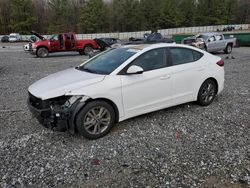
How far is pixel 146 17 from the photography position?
74375 mm

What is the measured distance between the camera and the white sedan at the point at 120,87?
362cm

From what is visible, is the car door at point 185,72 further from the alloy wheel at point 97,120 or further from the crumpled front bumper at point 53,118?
the crumpled front bumper at point 53,118

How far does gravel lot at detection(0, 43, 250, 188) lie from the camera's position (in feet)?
9.56

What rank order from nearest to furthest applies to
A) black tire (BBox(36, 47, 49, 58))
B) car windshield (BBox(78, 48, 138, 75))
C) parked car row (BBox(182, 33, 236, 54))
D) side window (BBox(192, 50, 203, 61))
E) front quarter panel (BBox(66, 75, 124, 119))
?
front quarter panel (BBox(66, 75, 124, 119)) < car windshield (BBox(78, 48, 138, 75)) < side window (BBox(192, 50, 203, 61)) < parked car row (BBox(182, 33, 236, 54)) < black tire (BBox(36, 47, 49, 58))

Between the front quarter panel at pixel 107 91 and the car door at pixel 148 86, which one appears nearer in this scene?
the front quarter panel at pixel 107 91

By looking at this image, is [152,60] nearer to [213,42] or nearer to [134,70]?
[134,70]

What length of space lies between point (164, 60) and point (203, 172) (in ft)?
7.40

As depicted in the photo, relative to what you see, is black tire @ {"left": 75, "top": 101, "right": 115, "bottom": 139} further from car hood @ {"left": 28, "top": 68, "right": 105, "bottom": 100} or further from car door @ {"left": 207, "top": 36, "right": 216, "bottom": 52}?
car door @ {"left": 207, "top": 36, "right": 216, "bottom": 52}

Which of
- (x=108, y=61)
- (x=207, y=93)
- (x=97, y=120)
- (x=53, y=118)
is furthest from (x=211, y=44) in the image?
(x=53, y=118)

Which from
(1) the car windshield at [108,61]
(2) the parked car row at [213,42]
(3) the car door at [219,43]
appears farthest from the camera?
(3) the car door at [219,43]

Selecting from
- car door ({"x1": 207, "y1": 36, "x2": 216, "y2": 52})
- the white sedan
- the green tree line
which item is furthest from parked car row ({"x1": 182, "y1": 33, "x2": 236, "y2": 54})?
the green tree line

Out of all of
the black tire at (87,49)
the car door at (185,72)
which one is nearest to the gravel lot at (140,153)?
the car door at (185,72)

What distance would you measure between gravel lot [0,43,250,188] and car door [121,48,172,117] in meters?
0.34

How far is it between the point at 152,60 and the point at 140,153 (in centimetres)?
180
